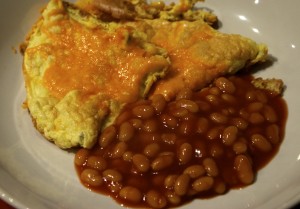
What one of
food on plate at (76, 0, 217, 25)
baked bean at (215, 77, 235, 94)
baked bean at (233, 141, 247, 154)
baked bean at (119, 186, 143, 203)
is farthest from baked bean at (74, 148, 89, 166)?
food on plate at (76, 0, 217, 25)

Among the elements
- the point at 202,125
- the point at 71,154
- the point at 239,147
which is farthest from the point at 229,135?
the point at 71,154

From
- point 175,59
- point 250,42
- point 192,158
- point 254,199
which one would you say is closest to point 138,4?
point 175,59

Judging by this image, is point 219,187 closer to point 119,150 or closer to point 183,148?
point 183,148

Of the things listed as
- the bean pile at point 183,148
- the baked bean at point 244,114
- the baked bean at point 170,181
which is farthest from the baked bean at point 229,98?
the baked bean at point 170,181

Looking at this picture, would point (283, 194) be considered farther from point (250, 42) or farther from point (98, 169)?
point (250, 42)

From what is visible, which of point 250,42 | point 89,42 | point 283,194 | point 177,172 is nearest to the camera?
point 283,194

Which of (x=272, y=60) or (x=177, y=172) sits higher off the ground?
(x=272, y=60)

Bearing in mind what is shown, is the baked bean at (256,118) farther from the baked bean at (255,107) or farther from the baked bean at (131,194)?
the baked bean at (131,194)
